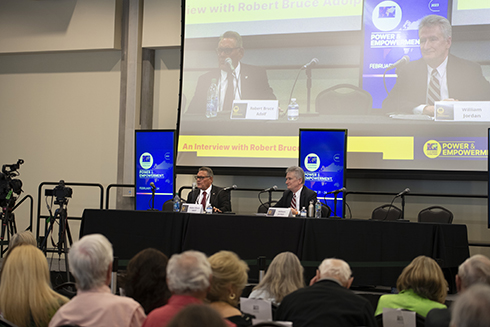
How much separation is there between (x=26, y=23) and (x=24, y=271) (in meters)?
6.97

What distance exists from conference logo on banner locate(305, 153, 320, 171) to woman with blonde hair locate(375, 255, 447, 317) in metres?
3.50

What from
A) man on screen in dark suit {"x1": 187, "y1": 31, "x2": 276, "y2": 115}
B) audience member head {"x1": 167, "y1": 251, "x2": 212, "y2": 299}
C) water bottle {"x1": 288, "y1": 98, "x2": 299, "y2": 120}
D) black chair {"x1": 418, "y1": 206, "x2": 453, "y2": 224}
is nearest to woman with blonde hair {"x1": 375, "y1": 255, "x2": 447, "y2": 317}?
audience member head {"x1": 167, "y1": 251, "x2": 212, "y2": 299}

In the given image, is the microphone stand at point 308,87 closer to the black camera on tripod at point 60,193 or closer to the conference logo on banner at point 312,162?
the conference logo on banner at point 312,162

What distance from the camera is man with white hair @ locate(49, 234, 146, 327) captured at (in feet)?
6.31

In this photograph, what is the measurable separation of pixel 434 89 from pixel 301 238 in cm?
282

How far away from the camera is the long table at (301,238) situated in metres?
3.96

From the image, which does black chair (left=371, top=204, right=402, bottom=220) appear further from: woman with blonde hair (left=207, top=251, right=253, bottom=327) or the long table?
woman with blonde hair (left=207, top=251, right=253, bottom=327)

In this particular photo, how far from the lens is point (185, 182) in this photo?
7.41m

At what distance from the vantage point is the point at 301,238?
4160mm

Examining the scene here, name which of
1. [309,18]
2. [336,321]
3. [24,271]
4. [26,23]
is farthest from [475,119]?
[26,23]

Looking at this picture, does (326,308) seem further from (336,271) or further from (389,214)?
(389,214)

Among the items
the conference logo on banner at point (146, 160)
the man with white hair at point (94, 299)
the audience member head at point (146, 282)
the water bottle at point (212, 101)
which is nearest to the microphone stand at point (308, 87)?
the water bottle at point (212, 101)

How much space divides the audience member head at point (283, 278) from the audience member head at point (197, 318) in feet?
4.66

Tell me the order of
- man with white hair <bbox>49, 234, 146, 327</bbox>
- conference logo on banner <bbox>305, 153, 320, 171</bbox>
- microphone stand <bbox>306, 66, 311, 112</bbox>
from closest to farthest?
man with white hair <bbox>49, 234, 146, 327</bbox>
conference logo on banner <bbox>305, 153, 320, 171</bbox>
microphone stand <bbox>306, 66, 311, 112</bbox>
